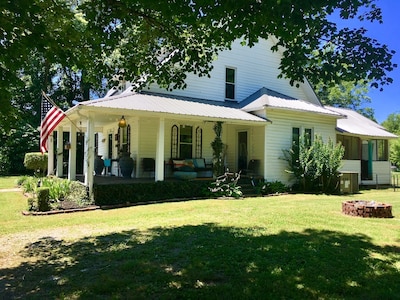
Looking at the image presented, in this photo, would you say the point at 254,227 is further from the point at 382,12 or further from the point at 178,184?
the point at 178,184

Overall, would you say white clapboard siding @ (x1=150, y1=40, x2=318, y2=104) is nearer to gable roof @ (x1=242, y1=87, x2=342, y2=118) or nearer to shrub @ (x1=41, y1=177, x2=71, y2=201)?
gable roof @ (x1=242, y1=87, x2=342, y2=118)

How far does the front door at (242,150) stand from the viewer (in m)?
16.9

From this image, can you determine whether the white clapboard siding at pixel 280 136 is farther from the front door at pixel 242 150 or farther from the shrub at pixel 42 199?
the shrub at pixel 42 199

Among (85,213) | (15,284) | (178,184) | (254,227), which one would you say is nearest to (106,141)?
(178,184)

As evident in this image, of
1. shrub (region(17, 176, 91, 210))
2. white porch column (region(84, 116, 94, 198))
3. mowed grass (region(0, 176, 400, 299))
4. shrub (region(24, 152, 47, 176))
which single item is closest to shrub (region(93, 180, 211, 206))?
white porch column (region(84, 116, 94, 198))

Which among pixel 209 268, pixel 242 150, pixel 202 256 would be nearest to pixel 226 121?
pixel 242 150

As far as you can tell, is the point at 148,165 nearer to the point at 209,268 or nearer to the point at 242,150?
the point at 242,150

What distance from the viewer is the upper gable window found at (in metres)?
17.3

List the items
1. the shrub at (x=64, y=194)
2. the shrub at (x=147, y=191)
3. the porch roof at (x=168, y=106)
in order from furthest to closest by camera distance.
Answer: the porch roof at (x=168, y=106) → the shrub at (x=147, y=191) → the shrub at (x=64, y=194)

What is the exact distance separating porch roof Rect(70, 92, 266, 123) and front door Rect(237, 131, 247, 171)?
1647 millimetres

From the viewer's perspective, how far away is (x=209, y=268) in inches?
183

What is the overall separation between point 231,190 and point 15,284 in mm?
9589

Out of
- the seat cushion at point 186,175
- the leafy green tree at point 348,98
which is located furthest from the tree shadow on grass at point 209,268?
the leafy green tree at point 348,98

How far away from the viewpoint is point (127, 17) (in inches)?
240
